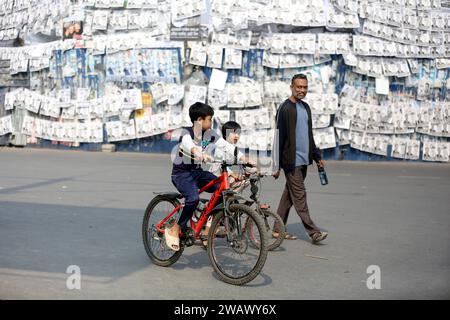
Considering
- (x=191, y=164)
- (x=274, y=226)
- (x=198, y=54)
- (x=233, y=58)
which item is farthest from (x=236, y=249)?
(x=198, y=54)

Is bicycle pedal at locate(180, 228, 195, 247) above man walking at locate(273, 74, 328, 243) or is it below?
below

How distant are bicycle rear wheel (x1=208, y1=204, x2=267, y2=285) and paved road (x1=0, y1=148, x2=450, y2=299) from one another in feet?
0.40

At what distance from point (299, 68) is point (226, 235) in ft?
37.4

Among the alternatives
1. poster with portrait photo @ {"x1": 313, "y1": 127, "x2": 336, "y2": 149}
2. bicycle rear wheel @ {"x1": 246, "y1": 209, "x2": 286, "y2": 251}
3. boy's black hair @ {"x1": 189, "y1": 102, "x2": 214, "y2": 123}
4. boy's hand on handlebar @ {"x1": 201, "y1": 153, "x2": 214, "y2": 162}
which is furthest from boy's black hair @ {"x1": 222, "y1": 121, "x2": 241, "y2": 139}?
poster with portrait photo @ {"x1": 313, "y1": 127, "x2": 336, "y2": 149}

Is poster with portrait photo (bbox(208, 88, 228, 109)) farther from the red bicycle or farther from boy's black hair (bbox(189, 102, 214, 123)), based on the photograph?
boy's black hair (bbox(189, 102, 214, 123))

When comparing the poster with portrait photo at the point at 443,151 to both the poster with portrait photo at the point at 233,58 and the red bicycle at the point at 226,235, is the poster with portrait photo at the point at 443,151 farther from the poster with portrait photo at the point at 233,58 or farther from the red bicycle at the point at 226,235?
the red bicycle at the point at 226,235

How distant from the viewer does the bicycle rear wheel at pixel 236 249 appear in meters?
6.42

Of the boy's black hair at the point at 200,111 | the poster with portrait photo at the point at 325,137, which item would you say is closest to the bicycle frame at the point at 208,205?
the boy's black hair at the point at 200,111

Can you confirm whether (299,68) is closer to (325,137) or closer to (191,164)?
(325,137)

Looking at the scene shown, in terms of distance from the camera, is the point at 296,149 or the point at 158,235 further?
the point at 296,149

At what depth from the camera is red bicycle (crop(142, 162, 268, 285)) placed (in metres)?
6.46

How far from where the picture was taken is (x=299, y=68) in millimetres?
17672

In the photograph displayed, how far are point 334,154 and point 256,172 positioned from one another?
1097cm
